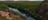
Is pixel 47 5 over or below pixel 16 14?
over

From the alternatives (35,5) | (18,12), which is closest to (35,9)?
(35,5)

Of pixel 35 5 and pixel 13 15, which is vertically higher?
pixel 35 5

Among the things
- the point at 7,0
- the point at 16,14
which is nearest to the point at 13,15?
the point at 16,14

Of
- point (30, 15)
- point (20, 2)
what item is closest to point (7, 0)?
point (20, 2)

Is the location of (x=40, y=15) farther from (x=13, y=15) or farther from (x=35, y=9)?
(x=13, y=15)

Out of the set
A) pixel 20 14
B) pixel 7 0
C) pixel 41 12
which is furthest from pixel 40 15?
pixel 7 0

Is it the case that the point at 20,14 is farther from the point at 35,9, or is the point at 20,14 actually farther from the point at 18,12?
the point at 35,9

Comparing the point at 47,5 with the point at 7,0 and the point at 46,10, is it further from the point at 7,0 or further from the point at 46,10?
the point at 7,0
